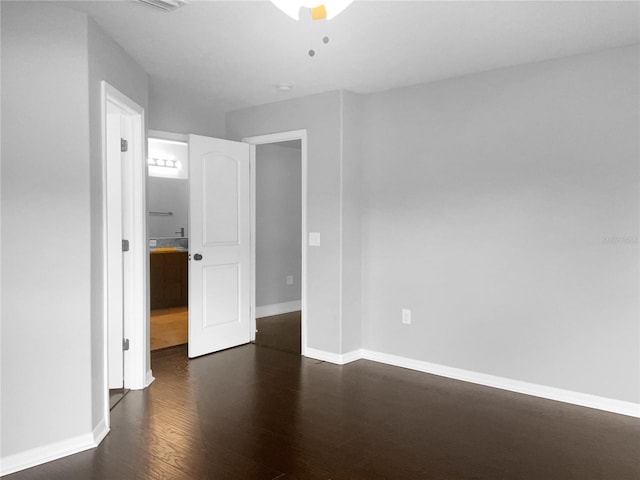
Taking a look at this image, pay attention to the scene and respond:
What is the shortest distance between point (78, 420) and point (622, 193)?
3738 millimetres

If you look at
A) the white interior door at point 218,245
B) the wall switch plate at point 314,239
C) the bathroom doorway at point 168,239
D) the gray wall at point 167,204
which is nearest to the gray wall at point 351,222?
the wall switch plate at point 314,239

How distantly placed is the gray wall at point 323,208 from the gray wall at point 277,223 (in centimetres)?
175

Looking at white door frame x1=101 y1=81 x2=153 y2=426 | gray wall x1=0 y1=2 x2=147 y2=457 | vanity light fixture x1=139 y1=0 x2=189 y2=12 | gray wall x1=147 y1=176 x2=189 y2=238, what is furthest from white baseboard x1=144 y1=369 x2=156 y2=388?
gray wall x1=147 y1=176 x2=189 y2=238

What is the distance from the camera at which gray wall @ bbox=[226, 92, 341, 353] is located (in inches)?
177

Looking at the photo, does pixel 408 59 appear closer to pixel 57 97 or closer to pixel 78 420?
pixel 57 97

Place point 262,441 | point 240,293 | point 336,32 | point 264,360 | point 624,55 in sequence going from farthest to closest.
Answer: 1. point 240,293
2. point 264,360
3. point 624,55
4. point 336,32
5. point 262,441

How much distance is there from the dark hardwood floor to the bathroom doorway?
98.7 inches

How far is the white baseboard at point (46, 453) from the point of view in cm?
255

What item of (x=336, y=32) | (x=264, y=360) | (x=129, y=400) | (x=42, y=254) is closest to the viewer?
(x=42, y=254)

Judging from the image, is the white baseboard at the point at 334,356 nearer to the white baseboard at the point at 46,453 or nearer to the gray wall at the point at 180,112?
the white baseboard at the point at 46,453

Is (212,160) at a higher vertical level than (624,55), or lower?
lower

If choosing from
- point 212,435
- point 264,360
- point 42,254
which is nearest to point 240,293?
point 264,360

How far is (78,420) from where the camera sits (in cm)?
279

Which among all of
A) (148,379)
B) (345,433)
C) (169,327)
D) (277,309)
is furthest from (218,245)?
(345,433)
